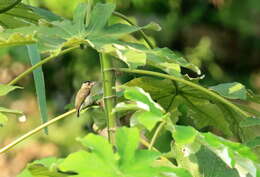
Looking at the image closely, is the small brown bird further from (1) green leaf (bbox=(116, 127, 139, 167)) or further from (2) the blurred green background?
(2) the blurred green background

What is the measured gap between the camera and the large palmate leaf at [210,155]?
73 centimetres

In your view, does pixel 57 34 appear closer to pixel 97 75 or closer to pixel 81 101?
pixel 81 101

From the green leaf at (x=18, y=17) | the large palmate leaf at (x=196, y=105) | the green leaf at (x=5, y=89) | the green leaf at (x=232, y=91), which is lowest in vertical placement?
the large palmate leaf at (x=196, y=105)

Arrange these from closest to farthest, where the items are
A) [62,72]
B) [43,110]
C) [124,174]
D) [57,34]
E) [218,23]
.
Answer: [124,174] → [57,34] → [43,110] → [62,72] → [218,23]

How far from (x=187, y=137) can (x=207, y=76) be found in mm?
3123

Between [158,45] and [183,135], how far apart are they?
3.20 meters

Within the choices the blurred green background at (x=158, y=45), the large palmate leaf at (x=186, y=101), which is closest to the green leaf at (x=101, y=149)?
the large palmate leaf at (x=186, y=101)

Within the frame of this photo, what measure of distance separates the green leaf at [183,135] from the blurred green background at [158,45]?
218 cm

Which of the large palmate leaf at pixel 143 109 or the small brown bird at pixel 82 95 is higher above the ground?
the large palmate leaf at pixel 143 109

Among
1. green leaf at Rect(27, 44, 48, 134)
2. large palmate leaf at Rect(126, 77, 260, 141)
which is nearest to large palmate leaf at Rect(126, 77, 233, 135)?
large palmate leaf at Rect(126, 77, 260, 141)

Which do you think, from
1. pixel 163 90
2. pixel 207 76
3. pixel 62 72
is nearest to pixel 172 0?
pixel 207 76

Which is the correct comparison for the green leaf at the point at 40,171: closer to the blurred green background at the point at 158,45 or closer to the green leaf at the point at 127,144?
the green leaf at the point at 127,144

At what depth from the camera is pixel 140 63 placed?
0.78 meters

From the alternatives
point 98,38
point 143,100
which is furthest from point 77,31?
point 143,100
